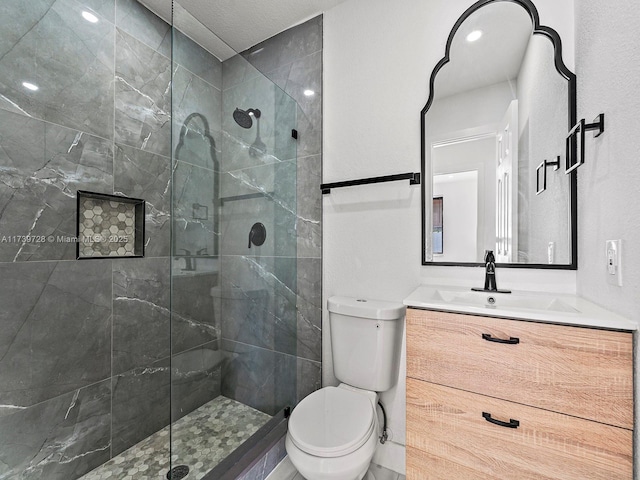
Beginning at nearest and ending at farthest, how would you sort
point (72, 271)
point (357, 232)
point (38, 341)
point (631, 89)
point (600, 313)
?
point (631, 89) < point (600, 313) < point (38, 341) < point (72, 271) < point (357, 232)

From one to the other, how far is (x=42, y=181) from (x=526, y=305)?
222cm

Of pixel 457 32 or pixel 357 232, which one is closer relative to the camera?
pixel 457 32

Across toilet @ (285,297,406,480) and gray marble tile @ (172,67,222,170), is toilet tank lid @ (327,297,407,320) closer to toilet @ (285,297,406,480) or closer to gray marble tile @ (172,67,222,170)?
toilet @ (285,297,406,480)

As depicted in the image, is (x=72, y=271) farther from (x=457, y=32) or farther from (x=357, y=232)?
(x=457, y=32)

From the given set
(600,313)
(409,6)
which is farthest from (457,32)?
(600,313)

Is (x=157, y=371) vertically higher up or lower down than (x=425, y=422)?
lower down

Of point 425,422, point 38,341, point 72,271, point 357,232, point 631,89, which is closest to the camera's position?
point 631,89

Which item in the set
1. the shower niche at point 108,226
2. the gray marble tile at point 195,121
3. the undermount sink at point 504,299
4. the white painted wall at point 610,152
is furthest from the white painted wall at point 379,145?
the shower niche at point 108,226

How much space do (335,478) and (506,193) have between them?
4.64 ft

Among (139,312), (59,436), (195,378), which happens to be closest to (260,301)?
(195,378)

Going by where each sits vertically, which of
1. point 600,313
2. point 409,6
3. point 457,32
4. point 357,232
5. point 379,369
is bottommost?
point 379,369

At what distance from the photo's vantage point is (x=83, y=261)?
1.50 metres

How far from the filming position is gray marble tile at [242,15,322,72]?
1.90 meters

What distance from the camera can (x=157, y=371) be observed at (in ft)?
5.88
